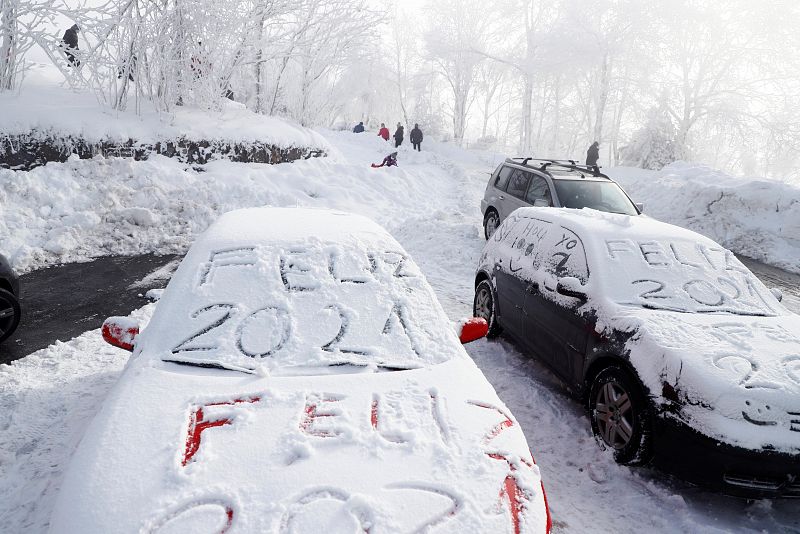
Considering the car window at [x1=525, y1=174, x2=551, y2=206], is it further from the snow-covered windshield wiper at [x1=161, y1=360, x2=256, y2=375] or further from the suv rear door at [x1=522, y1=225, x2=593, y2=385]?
the snow-covered windshield wiper at [x1=161, y1=360, x2=256, y2=375]

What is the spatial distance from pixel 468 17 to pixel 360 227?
1650 inches

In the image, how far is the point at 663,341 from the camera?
135 inches

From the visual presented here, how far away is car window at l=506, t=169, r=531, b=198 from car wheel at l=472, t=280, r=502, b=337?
4037mm

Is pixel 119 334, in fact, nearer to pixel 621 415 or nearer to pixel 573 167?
pixel 621 415

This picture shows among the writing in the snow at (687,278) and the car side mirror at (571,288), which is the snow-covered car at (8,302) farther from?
the writing in the snow at (687,278)

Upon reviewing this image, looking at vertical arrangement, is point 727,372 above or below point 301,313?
below

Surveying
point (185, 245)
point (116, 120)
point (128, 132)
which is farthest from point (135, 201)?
point (116, 120)

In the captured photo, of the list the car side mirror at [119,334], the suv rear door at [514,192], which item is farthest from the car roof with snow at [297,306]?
the suv rear door at [514,192]

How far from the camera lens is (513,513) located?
177cm

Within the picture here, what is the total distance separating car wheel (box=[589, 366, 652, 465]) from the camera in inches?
133

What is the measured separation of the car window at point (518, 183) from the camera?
952cm

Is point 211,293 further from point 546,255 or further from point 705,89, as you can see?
point 705,89

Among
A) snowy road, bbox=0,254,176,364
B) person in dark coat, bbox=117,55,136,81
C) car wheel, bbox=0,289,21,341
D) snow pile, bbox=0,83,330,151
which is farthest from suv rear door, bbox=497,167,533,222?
person in dark coat, bbox=117,55,136,81

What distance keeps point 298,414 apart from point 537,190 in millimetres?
7899
